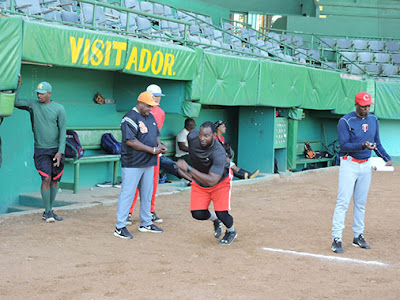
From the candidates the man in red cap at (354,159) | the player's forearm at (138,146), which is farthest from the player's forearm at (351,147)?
the player's forearm at (138,146)

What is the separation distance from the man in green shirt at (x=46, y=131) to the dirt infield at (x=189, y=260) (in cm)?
78

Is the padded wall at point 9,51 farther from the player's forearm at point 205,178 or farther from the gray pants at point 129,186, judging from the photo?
the player's forearm at point 205,178

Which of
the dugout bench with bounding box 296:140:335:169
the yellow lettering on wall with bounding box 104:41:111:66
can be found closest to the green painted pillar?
the dugout bench with bounding box 296:140:335:169

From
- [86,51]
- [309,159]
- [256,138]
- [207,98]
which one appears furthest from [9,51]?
[309,159]

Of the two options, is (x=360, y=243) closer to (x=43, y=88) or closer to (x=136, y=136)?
(x=136, y=136)

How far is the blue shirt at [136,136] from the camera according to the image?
6992 mm

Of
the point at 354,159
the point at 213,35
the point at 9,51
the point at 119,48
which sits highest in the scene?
the point at 213,35

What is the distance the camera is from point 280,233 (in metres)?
7.83

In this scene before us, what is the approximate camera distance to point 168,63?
10875 mm

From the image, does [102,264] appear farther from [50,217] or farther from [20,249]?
[50,217]

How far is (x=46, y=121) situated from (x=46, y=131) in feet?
0.44

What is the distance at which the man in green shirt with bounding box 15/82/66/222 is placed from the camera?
299 inches

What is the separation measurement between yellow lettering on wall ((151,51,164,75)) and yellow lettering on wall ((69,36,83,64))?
1.90 m

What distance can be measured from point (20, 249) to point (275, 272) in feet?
9.23
